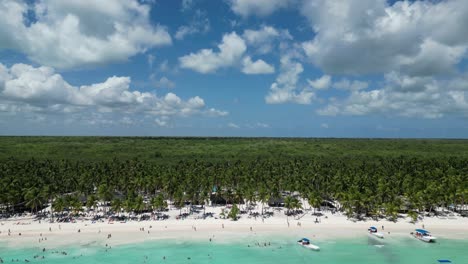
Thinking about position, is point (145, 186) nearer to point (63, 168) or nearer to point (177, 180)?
point (177, 180)

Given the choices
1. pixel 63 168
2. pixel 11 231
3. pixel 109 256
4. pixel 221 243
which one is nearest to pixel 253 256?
pixel 221 243

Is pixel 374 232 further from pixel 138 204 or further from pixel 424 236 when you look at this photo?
pixel 138 204

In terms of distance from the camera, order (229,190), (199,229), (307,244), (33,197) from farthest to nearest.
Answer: (229,190) → (33,197) → (199,229) → (307,244)

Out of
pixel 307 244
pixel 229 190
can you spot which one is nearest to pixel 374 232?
pixel 307 244

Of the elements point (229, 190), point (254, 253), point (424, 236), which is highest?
point (229, 190)

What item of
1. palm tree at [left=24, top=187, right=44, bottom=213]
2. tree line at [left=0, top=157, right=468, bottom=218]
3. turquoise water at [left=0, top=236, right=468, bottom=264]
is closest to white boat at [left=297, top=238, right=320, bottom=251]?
turquoise water at [left=0, top=236, right=468, bottom=264]

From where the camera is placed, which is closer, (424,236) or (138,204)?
(424,236)

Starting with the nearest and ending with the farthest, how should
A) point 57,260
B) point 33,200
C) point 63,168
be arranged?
point 57,260
point 33,200
point 63,168
